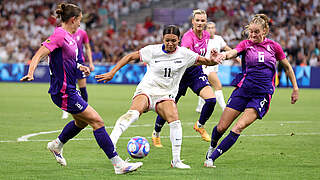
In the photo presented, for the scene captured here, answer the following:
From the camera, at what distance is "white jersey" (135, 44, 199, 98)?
7938mm

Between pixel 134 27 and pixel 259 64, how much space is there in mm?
26191

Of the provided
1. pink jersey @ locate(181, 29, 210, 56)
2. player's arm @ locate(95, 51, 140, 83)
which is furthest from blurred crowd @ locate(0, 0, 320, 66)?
player's arm @ locate(95, 51, 140, 83)

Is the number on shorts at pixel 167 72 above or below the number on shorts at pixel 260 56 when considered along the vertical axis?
below

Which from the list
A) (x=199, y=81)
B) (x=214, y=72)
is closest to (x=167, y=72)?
(x=199, y=81)

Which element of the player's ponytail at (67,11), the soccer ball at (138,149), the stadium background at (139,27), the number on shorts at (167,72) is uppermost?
the player's ponytail at (67,11)

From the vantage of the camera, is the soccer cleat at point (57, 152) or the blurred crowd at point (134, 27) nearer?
the soccer cleat at point (57, 152)

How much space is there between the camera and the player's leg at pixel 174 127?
7574mm

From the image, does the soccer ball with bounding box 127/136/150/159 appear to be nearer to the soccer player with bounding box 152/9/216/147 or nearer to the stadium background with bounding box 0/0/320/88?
the soccer player with bounding box 152/9/216/147

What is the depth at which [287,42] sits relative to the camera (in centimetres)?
2741

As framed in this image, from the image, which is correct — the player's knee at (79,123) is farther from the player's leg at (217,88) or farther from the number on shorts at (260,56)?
the player's leg at (217,88)

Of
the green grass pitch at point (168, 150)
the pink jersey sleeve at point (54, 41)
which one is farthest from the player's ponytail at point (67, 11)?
the green grass pitch at point (168, 150)

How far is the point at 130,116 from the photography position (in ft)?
24.7

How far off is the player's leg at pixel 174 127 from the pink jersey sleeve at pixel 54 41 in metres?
1.72

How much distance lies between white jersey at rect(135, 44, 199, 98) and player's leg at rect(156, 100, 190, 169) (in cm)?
20
